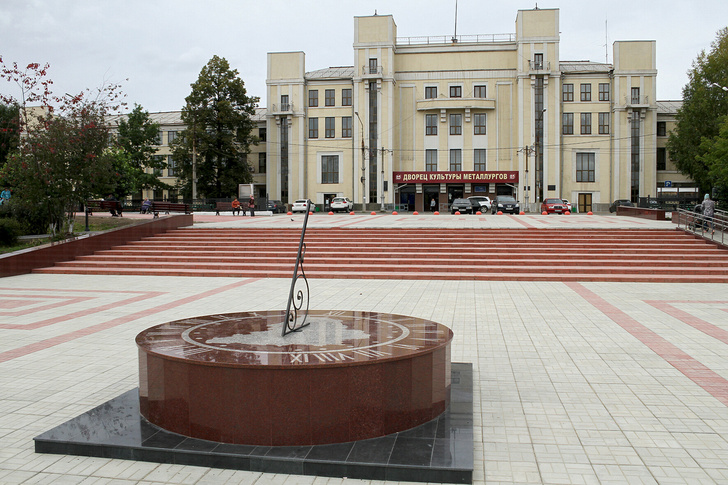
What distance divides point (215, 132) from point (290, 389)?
56269mm

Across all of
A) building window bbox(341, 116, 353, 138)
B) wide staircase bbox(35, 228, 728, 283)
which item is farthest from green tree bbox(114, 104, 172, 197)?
wide staircase bbox(35, 228, 728, 283)

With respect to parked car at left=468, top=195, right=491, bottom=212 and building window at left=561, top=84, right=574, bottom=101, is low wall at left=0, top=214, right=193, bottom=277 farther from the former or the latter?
building window at left=561, top=84, right=574, bottom=101

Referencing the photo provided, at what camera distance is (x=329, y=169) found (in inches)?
2456

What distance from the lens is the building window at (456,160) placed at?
60.0 meters

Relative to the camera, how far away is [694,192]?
59281 mm

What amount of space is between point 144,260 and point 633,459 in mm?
→ 17043

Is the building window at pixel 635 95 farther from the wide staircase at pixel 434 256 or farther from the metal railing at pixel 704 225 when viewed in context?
the wide staircase at pixel 434 256

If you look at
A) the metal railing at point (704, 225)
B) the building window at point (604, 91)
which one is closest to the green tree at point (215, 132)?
the building window at point (604, 91)

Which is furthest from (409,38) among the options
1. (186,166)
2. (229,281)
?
(229,281)

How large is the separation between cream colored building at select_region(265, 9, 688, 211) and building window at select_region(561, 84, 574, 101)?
0.10 m

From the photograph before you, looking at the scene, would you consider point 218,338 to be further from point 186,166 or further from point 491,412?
point 186,166

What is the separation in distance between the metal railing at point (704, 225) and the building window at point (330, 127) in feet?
142

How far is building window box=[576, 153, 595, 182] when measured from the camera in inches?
2320

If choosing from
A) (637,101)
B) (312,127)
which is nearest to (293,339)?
(312,127)
